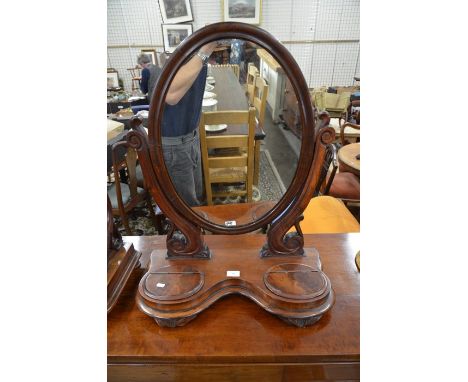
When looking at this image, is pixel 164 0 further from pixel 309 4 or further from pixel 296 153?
pixel 296 153

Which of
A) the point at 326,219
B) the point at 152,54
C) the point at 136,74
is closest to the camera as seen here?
the point at 152,54

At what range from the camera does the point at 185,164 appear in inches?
26.3

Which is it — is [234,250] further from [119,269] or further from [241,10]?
[241,10]

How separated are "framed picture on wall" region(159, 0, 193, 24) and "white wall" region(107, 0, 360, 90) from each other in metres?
0.02

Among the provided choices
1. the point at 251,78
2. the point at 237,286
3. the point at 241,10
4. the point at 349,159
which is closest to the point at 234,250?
the point at 237,286

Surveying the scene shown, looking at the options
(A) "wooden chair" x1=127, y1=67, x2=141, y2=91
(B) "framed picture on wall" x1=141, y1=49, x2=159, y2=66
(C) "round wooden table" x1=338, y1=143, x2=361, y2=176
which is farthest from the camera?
(C) "round wooden table" x1=338, y1=143, x2=361, y2=176

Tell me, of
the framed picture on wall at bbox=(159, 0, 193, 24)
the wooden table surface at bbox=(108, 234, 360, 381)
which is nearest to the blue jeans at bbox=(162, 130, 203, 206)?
the wooden table surface at bbox=(108, 234, 360, 381)

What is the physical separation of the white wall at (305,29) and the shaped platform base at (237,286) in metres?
0.48

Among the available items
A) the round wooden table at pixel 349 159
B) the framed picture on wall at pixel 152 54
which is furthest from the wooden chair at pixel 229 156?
the round wooden table at pixel 349 159

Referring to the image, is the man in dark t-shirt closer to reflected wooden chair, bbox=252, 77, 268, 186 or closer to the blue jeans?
the blue jeans

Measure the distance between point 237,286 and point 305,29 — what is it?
2.65 ft

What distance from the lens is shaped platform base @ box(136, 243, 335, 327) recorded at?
536mm
